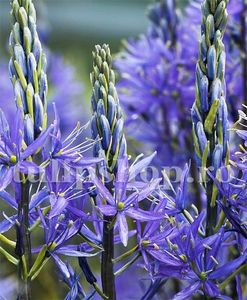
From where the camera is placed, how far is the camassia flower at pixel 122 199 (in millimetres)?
805

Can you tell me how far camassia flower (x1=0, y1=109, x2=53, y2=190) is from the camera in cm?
77

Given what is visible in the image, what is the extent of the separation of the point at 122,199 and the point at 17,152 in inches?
4.9

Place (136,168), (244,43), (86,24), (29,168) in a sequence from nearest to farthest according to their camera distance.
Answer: (29,168), (136,168), (244,43), (86,24)

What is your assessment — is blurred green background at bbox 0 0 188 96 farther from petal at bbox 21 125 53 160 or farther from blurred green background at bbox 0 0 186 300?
petal at bbox 21 125 53 160

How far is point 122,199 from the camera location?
819 mm

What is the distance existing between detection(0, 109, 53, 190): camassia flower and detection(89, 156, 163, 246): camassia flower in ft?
0.22

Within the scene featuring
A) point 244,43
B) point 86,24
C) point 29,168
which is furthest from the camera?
point 86,24

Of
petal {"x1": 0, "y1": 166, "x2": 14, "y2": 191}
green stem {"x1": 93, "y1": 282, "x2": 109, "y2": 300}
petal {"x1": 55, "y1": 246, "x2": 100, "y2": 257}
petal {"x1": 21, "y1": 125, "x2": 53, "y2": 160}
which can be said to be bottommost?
green stem {"x1": 93, "y1": 282, "x2": 109, "y2": 300}

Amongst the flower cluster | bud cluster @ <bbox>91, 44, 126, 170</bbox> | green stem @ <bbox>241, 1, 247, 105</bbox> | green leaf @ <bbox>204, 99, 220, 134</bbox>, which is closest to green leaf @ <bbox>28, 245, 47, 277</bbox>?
the flower cluster

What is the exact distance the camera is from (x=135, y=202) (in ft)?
2.73

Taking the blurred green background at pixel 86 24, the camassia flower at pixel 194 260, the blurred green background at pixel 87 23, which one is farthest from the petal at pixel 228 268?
the blurred green background at pixel 87 23

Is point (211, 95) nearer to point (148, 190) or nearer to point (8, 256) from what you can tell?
point (148, 190)

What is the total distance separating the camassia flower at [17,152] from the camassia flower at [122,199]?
7 cm

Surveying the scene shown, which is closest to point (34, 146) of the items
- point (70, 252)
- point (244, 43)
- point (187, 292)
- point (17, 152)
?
point (17, 152)
